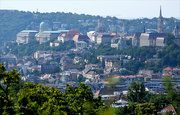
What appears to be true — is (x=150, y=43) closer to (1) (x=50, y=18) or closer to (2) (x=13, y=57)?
(2) (x=13, y=57)

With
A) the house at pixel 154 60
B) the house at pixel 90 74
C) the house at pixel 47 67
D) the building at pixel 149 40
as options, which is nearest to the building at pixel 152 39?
the building at pixel 149 40

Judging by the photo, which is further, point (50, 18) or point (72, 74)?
point (50, 18)

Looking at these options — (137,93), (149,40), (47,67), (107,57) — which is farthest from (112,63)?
(137,93)

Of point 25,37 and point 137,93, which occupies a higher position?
point 137,93

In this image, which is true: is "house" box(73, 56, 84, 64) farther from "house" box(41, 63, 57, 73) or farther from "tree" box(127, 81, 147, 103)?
"tree" box(127, 81, 147, 103)

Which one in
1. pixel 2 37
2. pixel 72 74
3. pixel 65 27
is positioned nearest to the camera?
pixel 72 74

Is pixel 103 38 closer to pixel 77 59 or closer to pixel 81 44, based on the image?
pixel 81 44

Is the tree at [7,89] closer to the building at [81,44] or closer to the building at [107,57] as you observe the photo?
the building at [107,57]

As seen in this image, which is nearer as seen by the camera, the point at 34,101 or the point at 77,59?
the point at 34,101

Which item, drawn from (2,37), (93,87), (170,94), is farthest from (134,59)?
(170,94)
